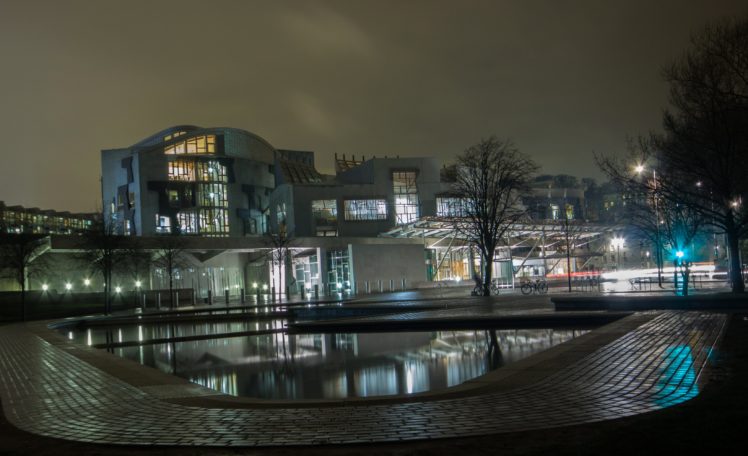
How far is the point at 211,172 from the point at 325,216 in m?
27.9

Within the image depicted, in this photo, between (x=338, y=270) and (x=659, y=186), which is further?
(x=338, y=270)

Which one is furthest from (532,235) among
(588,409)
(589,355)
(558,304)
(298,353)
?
(588,409)

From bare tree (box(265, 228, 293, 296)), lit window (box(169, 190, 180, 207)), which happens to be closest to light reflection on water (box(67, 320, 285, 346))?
bare tree (box(265, 228, 293, 296))

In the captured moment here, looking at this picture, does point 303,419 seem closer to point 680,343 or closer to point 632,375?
point 632,375

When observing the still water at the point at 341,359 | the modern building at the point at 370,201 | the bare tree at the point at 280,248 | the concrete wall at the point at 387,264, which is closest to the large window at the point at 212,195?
the modern building at the point at 370,201

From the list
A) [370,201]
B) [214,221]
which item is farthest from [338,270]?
[214,221]

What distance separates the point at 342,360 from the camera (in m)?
14.9

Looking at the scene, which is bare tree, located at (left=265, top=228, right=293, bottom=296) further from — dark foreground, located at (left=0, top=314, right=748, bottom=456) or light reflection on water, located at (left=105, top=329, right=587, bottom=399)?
dark foreground, located at (left=0, top=314, right=748, bottom=456)

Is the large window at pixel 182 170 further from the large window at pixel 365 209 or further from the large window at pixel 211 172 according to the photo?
the large window at pixel 365 209

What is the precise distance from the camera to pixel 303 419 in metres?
7.22

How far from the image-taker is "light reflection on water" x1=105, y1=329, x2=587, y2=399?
38.2 feet

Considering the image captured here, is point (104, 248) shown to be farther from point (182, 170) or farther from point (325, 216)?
point (182, 170)

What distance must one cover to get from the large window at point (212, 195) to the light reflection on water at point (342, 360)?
69650 millimetres

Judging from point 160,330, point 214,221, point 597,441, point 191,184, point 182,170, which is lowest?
point 160,330
